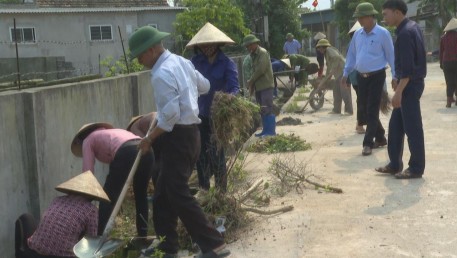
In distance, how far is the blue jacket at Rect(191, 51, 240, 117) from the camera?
6.57 m

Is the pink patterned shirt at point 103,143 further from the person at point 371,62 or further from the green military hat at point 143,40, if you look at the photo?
the person at point 371,62

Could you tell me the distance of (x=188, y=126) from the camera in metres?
4.90

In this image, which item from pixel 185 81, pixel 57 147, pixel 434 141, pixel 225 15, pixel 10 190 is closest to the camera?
pixel 185 81

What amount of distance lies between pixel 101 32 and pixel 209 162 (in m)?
26.7

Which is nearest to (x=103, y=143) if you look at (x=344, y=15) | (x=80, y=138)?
(x=80, y=138)

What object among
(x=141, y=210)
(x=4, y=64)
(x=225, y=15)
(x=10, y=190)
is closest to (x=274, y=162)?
(x=141, y=210)

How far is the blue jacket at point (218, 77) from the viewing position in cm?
657

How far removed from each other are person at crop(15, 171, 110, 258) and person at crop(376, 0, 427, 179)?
3495mm

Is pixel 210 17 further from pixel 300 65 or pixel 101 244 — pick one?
pixel 101 244

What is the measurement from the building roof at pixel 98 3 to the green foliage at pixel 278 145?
23664mm

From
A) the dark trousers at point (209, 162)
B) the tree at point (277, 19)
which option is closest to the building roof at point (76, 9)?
the tree at point (277, 19)

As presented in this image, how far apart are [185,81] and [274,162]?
2.96 m

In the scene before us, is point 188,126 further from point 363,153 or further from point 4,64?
Result: point 4,64

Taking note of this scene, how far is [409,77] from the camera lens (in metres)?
6.77
